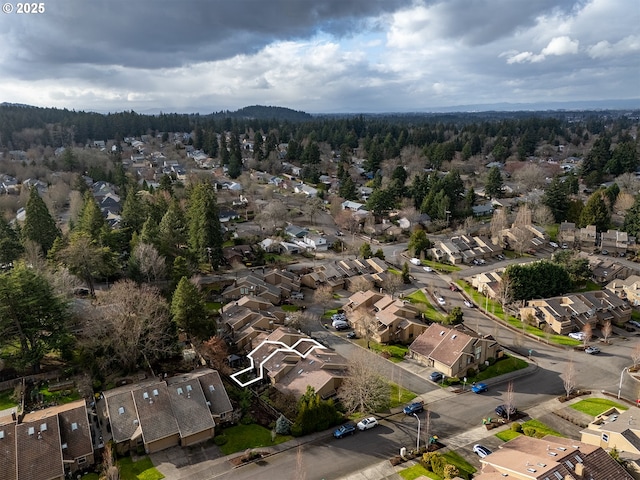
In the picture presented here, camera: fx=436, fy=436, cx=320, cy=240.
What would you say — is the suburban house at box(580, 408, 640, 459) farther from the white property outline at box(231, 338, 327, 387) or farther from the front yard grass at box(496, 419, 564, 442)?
the white property outline at box(231, 338, 327, 387)

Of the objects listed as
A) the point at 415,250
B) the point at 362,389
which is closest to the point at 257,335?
the point at 362,389

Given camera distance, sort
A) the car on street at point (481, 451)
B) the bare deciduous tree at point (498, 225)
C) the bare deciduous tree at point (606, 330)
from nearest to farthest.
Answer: the car on street at point (481, 451)
the bare deciduous tree at point (606, 330)
the bare deciduous tree at point (498, 225)

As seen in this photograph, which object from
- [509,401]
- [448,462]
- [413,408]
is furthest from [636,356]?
[448,462]

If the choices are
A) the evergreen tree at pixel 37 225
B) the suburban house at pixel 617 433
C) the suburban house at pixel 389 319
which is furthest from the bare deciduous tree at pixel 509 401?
the evergreen tree at pixel 37 225

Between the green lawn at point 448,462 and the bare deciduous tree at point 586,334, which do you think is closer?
the green lawn at point 448,462

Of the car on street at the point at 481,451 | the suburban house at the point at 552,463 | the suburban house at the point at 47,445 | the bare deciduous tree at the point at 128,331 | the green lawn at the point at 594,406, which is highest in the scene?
the bare deciduous tree at the point at 128,331

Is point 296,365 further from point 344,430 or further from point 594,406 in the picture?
point 594,406

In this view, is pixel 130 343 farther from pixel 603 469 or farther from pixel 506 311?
pixel 506 311

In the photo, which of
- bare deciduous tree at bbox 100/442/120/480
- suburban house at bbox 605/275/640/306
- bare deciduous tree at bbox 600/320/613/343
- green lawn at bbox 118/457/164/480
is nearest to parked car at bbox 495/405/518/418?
bare deciduous tree at bbox 600/320/613/343

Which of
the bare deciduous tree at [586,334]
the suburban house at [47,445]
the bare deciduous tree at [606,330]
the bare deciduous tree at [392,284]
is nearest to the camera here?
the suburban house at [47,445]

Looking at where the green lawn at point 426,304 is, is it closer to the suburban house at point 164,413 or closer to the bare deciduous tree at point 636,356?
the bare deciduous tree at point 636,356
